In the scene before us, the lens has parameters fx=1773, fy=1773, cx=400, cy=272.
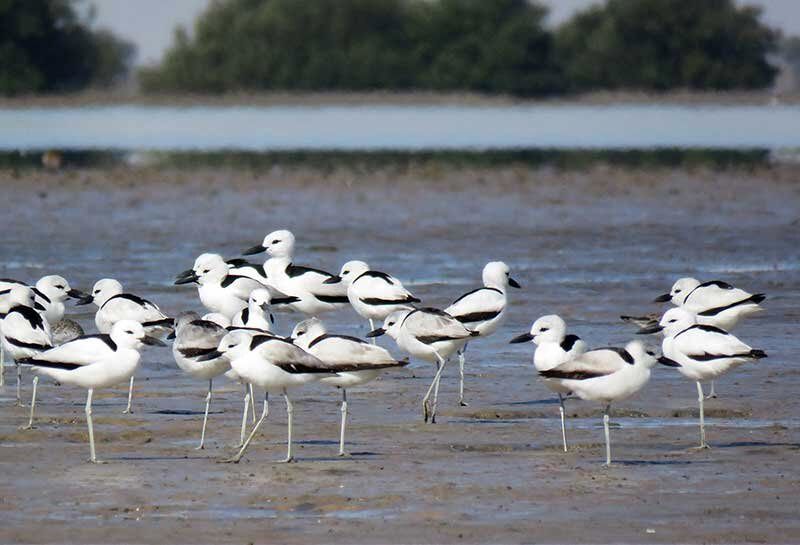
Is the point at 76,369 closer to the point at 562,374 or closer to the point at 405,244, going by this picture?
the point at 562,374

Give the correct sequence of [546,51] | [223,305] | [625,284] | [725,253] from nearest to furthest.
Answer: [223,305] < [625,284] < [725,253] < [546,51]

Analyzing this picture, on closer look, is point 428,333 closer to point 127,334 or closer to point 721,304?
point 127,334

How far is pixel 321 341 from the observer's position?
10609 mm

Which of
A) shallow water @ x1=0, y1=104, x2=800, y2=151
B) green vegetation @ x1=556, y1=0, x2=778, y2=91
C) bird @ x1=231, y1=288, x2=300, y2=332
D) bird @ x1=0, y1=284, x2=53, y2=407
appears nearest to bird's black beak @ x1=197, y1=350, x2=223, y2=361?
bird @ x1=231, y1=288, x2=300, y2=332

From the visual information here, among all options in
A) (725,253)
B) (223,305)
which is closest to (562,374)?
(223,305)

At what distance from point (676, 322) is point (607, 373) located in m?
1.59

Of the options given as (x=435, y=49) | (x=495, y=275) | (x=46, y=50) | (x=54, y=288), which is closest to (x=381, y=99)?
(x=435, y=49)

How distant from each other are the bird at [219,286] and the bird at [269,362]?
12.2 ft

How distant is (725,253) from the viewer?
21.6 m

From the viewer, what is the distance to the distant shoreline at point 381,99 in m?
72.2

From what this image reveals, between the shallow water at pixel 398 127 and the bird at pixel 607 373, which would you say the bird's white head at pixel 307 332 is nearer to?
the bird at pixel 607 373

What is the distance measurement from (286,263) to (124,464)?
219 inches

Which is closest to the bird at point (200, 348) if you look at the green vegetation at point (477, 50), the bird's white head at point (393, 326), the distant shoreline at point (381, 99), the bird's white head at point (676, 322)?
the bird's white head at point (393, 326)

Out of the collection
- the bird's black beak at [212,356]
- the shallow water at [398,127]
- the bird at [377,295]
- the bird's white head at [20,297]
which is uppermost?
the bird's black beak at [212,356]
